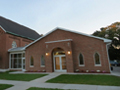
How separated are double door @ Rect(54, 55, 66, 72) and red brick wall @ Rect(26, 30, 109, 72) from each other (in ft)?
2.98

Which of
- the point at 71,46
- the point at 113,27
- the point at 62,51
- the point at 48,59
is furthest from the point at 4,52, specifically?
the point at 113,27

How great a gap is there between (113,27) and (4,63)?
30985 millimetres

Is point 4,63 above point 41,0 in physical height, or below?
below

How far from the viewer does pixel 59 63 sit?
47.5 feet

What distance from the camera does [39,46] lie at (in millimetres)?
15617

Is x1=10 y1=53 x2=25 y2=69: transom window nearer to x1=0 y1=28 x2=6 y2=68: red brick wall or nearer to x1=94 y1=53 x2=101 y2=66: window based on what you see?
x1=0 y1=28 x2=6 y2=68: red brick wall

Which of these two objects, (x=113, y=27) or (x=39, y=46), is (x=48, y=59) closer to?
(x=39, y=46)

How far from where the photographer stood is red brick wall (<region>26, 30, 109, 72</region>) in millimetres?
12359

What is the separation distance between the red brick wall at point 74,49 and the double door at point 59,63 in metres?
0.91

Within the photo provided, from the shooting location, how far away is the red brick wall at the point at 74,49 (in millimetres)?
12359

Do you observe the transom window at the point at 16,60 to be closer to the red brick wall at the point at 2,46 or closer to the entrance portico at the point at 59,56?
the red brick wall at the point at 2,46

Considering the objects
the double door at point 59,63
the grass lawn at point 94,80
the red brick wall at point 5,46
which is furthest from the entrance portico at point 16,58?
the grass lawn at point 94,80

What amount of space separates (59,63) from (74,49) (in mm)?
3098

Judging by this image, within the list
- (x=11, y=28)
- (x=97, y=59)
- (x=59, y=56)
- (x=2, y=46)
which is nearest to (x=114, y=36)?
(x=97, y=59)
